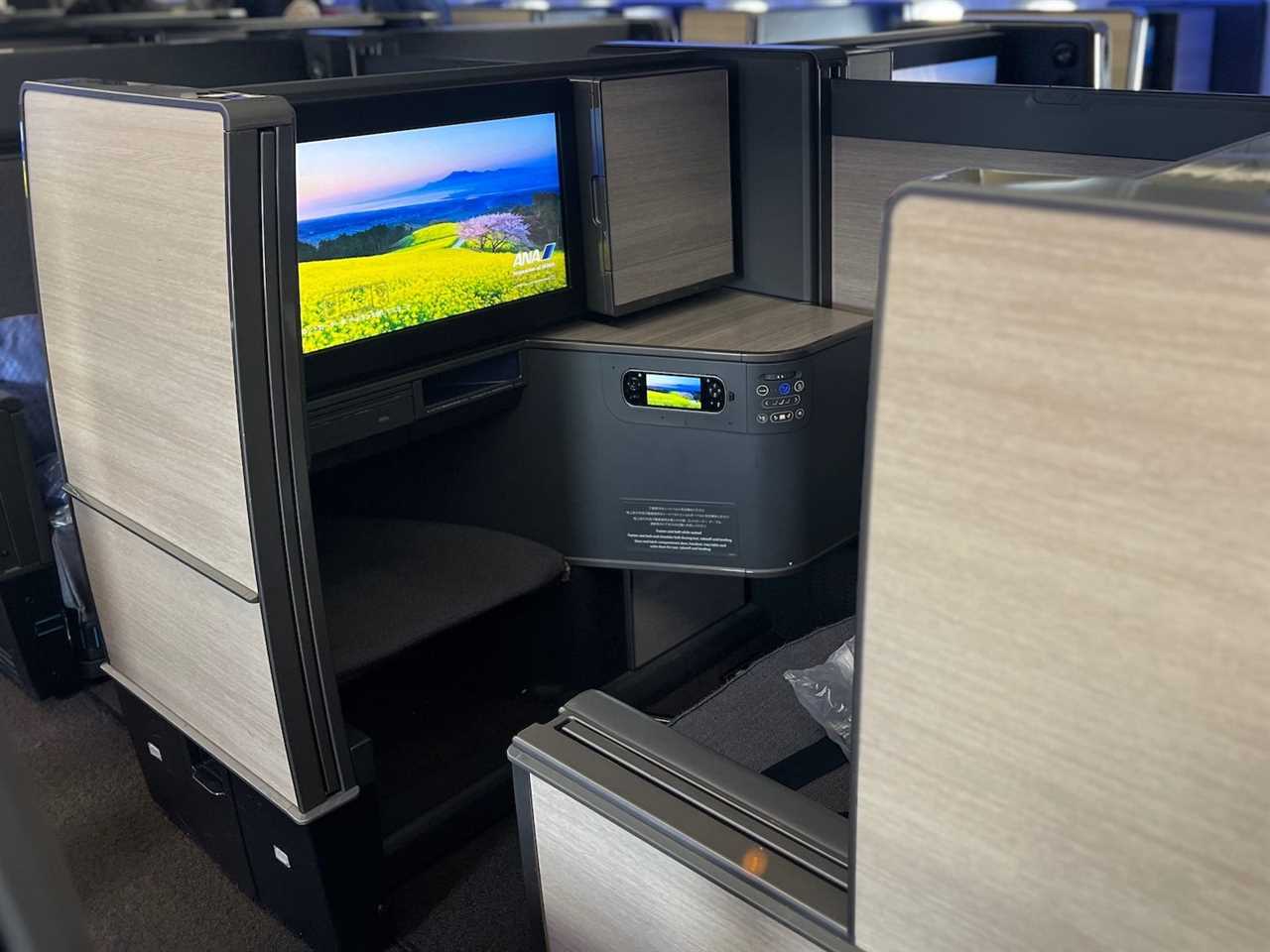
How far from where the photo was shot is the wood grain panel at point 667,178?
1740 mm

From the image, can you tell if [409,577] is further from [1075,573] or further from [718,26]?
[718,26]

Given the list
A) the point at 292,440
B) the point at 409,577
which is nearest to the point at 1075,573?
the point at 292,440

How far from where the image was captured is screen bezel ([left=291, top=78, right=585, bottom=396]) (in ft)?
4.79

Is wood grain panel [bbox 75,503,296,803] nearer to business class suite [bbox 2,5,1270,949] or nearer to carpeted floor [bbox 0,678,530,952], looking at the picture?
Result: business class suite [bbox 2,5,1270,949]

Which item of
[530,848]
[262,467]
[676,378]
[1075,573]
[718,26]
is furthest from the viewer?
[718,26]

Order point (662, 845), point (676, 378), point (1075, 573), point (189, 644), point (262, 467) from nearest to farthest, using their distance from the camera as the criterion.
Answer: point (1075, 573) < point (662, 845) < point (262, 467) < point (189, 644) < point (676, 378)

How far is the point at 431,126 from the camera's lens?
1.55 meters

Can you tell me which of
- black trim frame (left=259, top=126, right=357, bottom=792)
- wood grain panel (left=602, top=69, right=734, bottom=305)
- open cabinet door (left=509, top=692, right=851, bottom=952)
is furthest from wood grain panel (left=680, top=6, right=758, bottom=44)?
open cabinet door (left=509, top=692, right=851, bottom=952)

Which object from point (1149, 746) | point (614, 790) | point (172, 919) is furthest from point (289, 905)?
point (1149, 746)

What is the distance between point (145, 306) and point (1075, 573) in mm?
1090

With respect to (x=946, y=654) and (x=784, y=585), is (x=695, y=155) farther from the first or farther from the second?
(x=946, y=654)

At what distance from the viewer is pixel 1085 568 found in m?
0.57

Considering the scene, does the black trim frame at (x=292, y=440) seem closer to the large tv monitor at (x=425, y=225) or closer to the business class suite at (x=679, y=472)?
the business class suite at (x=679, y=472)

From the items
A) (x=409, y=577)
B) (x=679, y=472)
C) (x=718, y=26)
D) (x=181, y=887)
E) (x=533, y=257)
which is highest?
(x=718, y=26)
